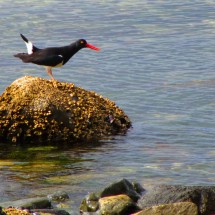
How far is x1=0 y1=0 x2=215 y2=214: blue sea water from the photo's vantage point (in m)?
12.0

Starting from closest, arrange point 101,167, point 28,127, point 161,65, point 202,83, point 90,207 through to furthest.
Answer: point 90,207
point 101,167
point 28,127
point 202,83
point 161,65

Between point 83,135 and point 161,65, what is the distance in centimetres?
589

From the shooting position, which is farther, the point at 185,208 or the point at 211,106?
the point at 211,106

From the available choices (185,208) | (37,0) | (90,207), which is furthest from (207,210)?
(37,0)

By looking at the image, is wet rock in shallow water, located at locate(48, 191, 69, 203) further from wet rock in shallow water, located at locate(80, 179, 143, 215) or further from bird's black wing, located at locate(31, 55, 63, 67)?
bird's black wing, located at locate(31, 55, 63, 67)

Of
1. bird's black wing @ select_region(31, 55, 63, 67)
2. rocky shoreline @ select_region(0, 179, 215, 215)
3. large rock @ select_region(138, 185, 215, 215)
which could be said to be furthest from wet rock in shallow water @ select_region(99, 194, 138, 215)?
bird's black wing @ select_region(31, 55, 63, 67)

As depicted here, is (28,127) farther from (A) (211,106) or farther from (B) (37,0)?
(B) (37,0)

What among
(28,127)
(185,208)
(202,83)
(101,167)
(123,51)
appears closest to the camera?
(185,208)

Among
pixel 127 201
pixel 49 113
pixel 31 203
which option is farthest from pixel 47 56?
pixel 127 201

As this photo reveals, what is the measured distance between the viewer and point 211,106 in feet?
52.7

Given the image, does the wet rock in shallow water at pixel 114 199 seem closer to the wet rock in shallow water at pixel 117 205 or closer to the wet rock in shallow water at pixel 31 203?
the wet rock in shallow water at pixel 117 205

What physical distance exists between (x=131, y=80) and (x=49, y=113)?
16.3ft

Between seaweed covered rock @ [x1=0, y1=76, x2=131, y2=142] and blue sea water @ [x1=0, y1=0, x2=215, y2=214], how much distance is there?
0.96 ft

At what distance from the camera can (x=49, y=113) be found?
524 inches
